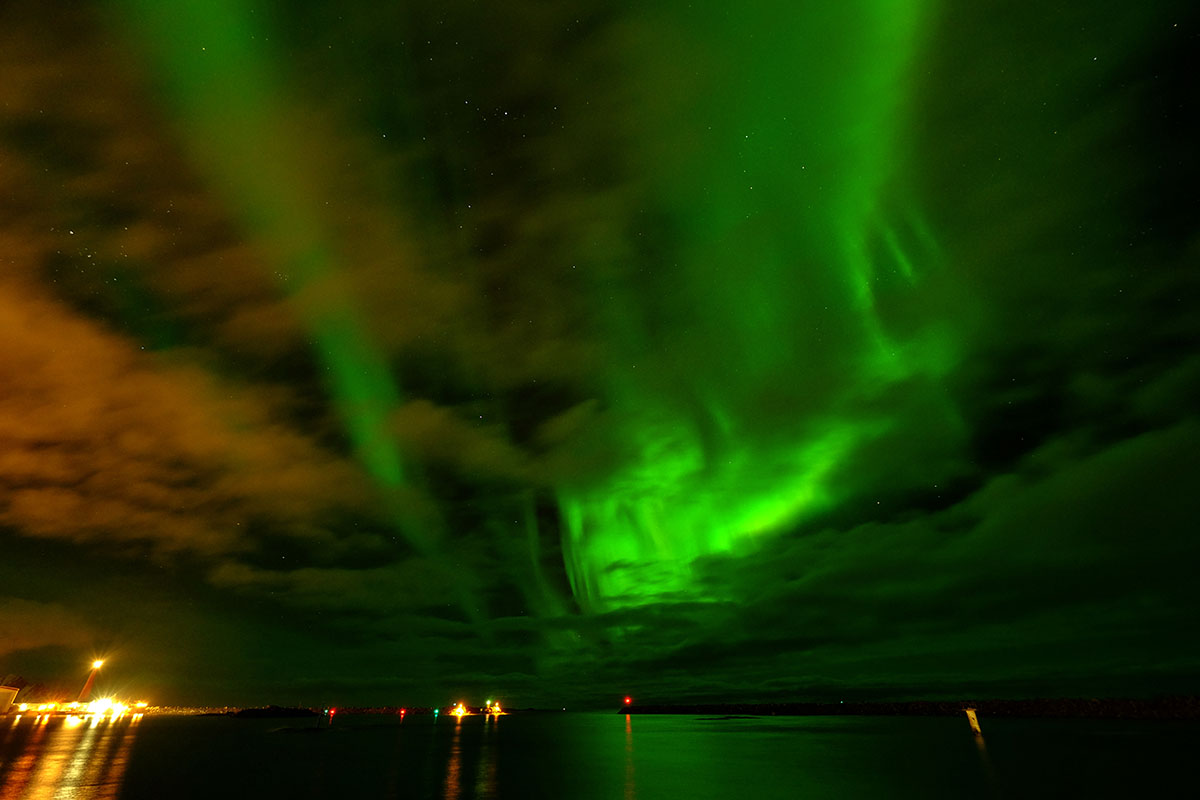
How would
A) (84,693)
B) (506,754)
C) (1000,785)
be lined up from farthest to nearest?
(84,693), (506,754), (1000,785)

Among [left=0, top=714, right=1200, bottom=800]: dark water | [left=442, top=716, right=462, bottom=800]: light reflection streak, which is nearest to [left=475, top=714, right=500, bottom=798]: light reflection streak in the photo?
[left=0, top=714, right=1200, bottom=800]: dark water

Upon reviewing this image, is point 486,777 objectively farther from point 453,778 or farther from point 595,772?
point 595,772

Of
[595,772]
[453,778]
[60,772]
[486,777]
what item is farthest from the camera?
[595,772]

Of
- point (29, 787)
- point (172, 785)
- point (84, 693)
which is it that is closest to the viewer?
point (29, 787)

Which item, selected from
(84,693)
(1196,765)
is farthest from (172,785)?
(84,693)

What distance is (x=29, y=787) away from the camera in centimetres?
4559

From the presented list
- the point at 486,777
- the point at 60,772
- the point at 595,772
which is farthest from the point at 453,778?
the point at 60,772

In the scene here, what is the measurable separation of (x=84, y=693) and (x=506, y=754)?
11079 cm

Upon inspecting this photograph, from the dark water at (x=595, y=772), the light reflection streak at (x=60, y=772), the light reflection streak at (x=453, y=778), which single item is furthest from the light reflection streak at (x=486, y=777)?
the light reflection streak at (x=60, y=772)

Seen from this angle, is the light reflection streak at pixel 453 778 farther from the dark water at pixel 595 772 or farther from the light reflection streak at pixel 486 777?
the light reflection streak at pixel 486 777

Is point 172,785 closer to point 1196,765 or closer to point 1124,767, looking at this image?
point 1124,767

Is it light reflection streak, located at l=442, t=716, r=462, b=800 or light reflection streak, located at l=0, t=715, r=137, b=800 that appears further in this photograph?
light reflection streak, located at l=442, t=716, r=462, b=800

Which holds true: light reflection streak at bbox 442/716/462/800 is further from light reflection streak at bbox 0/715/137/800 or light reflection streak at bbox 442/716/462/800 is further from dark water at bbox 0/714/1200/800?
light reflection streak at bbox 0/715/137/800

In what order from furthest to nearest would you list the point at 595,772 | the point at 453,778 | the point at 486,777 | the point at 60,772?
the point at 595,772 → the point at 486,777 → the point at 453,778 → the point at 60,772
